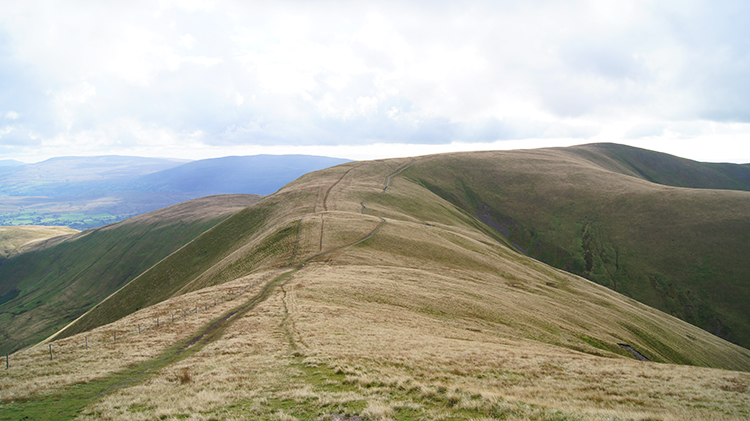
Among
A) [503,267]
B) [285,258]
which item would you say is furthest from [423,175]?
[285,258]

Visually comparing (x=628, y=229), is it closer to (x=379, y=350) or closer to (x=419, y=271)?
(x=419, y=271)

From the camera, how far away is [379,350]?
20.3 m

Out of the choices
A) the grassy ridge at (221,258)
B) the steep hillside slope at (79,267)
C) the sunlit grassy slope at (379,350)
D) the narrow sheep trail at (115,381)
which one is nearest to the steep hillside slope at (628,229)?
the sunlit grassy slope at (379,350)

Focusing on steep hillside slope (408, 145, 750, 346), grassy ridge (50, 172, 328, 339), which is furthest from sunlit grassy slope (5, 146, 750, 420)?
steep hillside slope (408, 145, 750, 346)

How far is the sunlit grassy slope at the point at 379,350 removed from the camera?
13.3 meters

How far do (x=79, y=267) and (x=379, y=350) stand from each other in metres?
189

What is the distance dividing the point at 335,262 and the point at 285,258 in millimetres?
8483

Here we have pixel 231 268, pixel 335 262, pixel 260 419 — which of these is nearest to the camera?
pixel 260 419

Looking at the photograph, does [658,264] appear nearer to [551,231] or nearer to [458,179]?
[551,231]

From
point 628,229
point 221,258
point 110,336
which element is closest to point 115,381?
point 110,336

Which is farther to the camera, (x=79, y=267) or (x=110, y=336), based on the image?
(x=79, y=267)

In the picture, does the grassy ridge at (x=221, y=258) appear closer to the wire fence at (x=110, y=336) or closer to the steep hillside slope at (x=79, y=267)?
the wire fence at (x=110, y=336)

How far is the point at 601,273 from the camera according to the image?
10062cm

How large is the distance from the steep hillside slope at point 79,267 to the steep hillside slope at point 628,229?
116476 millimetres
